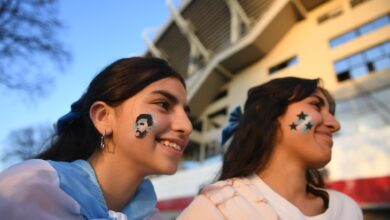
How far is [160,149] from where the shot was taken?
4.42 ft

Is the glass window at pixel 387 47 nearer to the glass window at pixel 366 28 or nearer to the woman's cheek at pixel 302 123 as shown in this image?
the glass window at pixel 366 28

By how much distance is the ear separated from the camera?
1438mm

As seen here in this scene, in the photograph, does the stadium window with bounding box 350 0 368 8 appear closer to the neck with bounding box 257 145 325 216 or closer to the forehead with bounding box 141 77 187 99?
the neck with bounding box 257 145 325 216

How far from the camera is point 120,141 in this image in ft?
4.48

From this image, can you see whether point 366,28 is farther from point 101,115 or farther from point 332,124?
point 101,115

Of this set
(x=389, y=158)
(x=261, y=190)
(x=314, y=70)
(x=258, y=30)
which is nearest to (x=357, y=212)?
(x=261, y=190)

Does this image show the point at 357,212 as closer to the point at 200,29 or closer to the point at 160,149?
the point at 160,149

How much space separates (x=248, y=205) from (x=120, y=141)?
77 cm

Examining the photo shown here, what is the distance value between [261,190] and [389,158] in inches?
291

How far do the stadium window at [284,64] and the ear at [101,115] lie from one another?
16.3 m

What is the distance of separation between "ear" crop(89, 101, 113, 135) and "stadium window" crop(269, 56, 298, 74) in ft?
53.4

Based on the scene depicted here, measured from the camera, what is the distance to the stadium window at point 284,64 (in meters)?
16.6

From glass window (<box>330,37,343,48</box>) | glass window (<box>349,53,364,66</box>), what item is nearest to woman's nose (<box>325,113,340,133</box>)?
glass window (<box>349,53,364,66</box>)

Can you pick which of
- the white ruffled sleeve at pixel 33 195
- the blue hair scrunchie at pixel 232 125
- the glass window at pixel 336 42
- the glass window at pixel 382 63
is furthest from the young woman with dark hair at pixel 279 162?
the glass window at pixel 336 42
